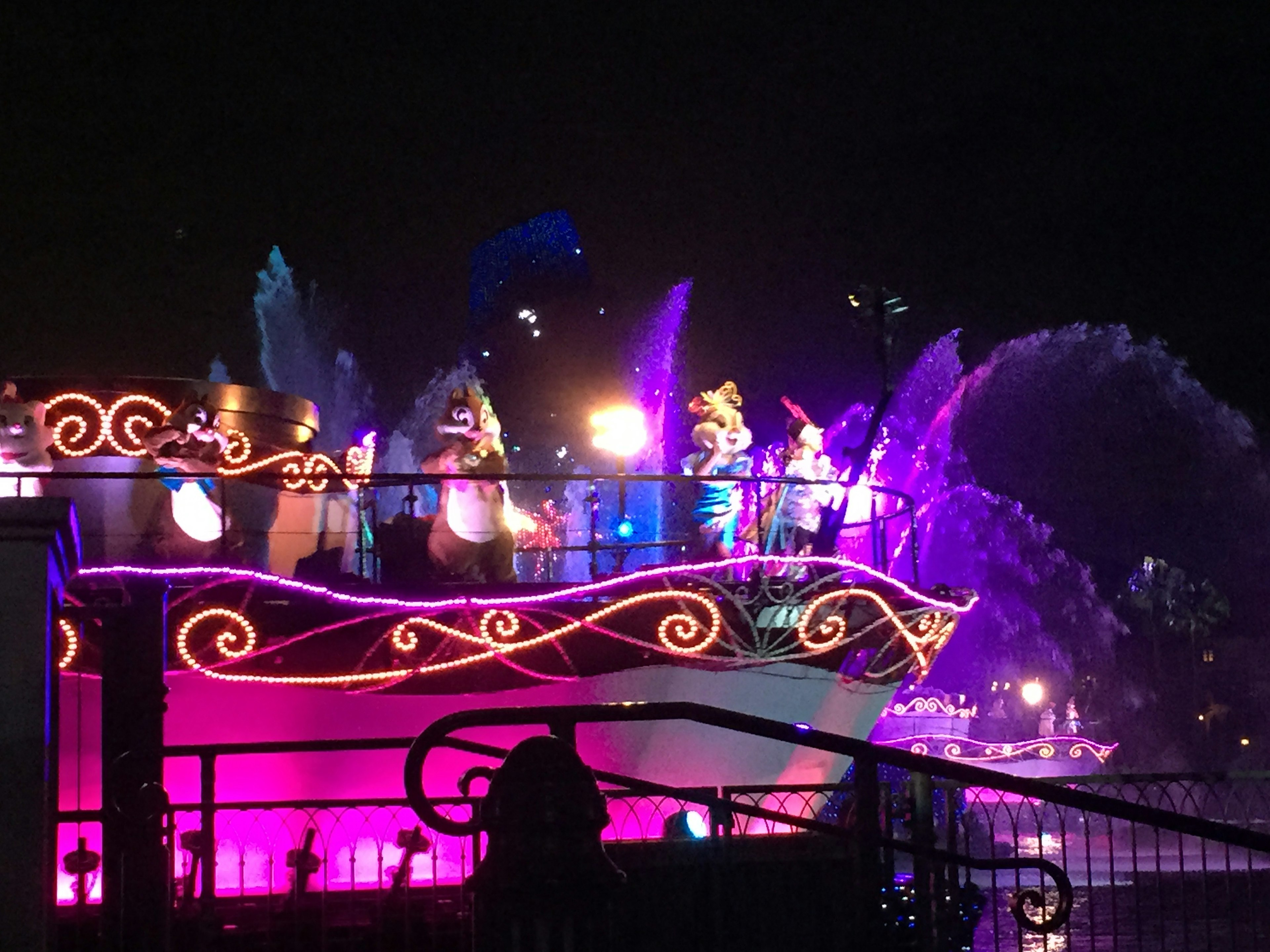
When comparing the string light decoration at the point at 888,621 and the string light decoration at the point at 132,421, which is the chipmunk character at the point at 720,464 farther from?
the string light decoration at the point at 132,421

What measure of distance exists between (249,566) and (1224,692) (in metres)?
53.4

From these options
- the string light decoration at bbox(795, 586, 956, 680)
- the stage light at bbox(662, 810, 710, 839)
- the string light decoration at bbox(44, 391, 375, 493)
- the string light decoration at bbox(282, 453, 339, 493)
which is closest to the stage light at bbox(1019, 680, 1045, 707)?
the string light decoration at bbox(795, 586, 956, 680)

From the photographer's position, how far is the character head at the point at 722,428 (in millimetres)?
14586

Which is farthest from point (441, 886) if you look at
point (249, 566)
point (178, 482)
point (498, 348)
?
point (498, 348)

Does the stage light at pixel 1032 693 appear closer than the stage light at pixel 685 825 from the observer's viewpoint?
No

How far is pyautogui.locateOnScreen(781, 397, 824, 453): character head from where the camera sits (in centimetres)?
1495

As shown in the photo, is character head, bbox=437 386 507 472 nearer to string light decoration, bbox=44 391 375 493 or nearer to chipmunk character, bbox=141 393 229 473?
string light decoration, bbox=44 391 375 493

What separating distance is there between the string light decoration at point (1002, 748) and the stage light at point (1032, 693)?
8.15 metres

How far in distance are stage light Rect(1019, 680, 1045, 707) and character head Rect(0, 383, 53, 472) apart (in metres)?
36.2

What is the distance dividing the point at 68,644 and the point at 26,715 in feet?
26.8

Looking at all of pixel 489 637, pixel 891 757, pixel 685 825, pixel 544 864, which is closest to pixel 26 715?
pixel 544 864

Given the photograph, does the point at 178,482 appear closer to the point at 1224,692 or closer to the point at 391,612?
the point at 391,612

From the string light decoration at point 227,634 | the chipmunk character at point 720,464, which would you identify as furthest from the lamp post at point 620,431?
the string light decoration at point 227,634

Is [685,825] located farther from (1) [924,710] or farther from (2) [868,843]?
(1) [924,710]
